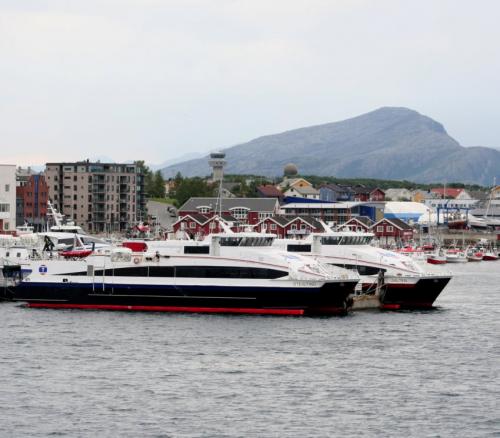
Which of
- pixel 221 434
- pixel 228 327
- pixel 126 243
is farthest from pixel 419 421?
pixel 126 243

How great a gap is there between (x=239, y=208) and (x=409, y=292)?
119 metres

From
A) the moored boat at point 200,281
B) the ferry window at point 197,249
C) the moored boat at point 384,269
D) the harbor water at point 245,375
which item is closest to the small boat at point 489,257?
the moored boat at point 384,269

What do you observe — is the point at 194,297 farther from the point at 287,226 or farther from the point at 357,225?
the point at 357,225

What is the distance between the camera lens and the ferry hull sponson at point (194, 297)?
68.4m

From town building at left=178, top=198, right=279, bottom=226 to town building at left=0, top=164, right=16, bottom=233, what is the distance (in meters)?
35.8

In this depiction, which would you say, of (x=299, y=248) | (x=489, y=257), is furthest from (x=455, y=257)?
(x=299, y=248)

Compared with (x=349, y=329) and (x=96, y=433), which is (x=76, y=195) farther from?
(x=96, y=433)

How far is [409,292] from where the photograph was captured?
7719 centimetres

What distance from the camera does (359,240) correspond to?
3159 inches

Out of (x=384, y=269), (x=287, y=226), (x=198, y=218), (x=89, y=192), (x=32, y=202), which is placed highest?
(x=89, y=192)

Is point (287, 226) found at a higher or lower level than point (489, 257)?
higher

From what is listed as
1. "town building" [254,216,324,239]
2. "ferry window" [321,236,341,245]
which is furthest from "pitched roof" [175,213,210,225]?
"ferry window" [321,236,341,245]

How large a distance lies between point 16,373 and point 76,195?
144 metres

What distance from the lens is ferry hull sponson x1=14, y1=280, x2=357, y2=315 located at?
6838 centimetres
